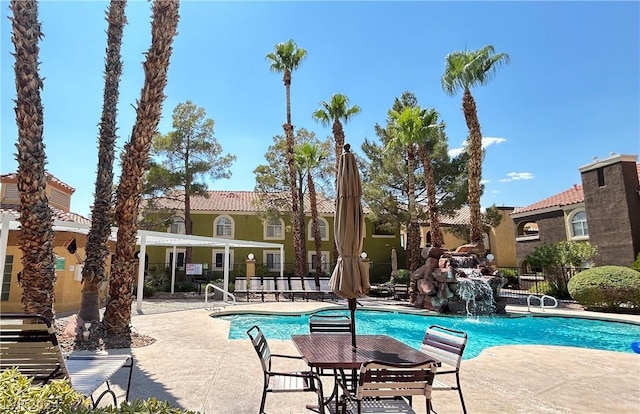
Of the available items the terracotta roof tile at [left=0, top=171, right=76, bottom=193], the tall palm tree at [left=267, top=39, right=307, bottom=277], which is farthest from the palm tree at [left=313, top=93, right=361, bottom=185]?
the terracotta roof tile at [left=0, top=171, right=76, bottom=193]

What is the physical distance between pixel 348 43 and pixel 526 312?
11638 mm

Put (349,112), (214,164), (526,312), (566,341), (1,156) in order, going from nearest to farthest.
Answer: (1,156) → (566,341) → (526,312) → (349,112) → (214,164)

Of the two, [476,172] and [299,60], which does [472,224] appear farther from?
[299,60]

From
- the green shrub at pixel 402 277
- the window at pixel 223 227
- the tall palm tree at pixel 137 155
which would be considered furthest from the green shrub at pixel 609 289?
the window at pixel 223 227

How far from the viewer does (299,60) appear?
856 inches

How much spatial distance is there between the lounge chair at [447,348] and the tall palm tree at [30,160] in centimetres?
647

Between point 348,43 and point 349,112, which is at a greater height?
point 349,112

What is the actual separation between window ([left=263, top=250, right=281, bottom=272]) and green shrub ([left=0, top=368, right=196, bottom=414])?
1084 inches

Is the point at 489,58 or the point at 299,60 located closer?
the point at 489,58

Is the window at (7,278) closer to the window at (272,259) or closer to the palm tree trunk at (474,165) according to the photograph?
the palm tree trunk at (474,165)

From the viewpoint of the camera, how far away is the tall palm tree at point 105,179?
8383 mm

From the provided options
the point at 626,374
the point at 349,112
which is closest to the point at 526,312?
the point at 626,374

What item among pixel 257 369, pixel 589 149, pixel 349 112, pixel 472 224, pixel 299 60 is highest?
pixel 299 60

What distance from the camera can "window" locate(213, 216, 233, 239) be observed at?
1143 inches
